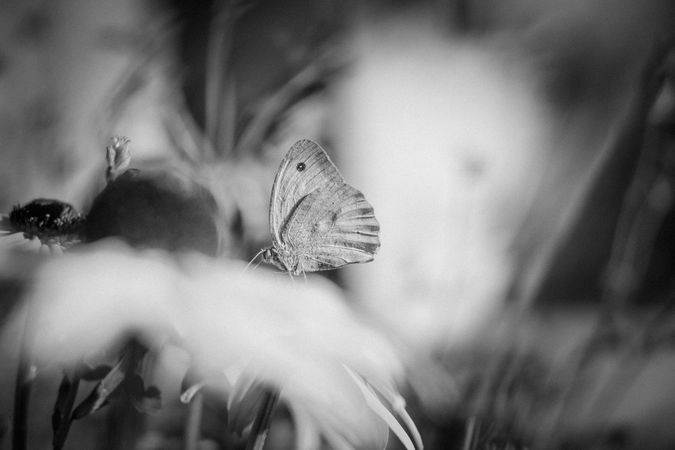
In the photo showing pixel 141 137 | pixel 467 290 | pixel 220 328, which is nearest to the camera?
pixel 220 328

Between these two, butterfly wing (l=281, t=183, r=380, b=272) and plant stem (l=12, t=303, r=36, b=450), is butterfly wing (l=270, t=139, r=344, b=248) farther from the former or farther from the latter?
plant stem (l=12, t=303, r=36, b=450)

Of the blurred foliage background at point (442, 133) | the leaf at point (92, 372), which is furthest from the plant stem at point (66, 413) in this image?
the blurred foliage background at point (442, 133)

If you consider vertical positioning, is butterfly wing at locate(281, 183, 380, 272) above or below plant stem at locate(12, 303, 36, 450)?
above

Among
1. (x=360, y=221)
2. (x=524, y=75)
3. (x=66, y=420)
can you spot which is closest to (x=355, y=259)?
(x=360, y=221)

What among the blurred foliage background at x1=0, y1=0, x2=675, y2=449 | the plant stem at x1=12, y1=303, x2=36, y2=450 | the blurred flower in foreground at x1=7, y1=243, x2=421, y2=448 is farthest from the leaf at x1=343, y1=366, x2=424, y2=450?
the blurred foliage background at x1=0, y1=0, x2=675, y2=449

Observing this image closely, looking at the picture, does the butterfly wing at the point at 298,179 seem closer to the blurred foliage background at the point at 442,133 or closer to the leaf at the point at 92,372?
the leaf at the point at 92,372

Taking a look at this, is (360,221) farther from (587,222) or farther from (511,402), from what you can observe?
(587,222)

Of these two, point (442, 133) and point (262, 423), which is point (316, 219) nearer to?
point (262, 423)

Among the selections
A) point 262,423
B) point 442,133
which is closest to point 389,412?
point 262,423
